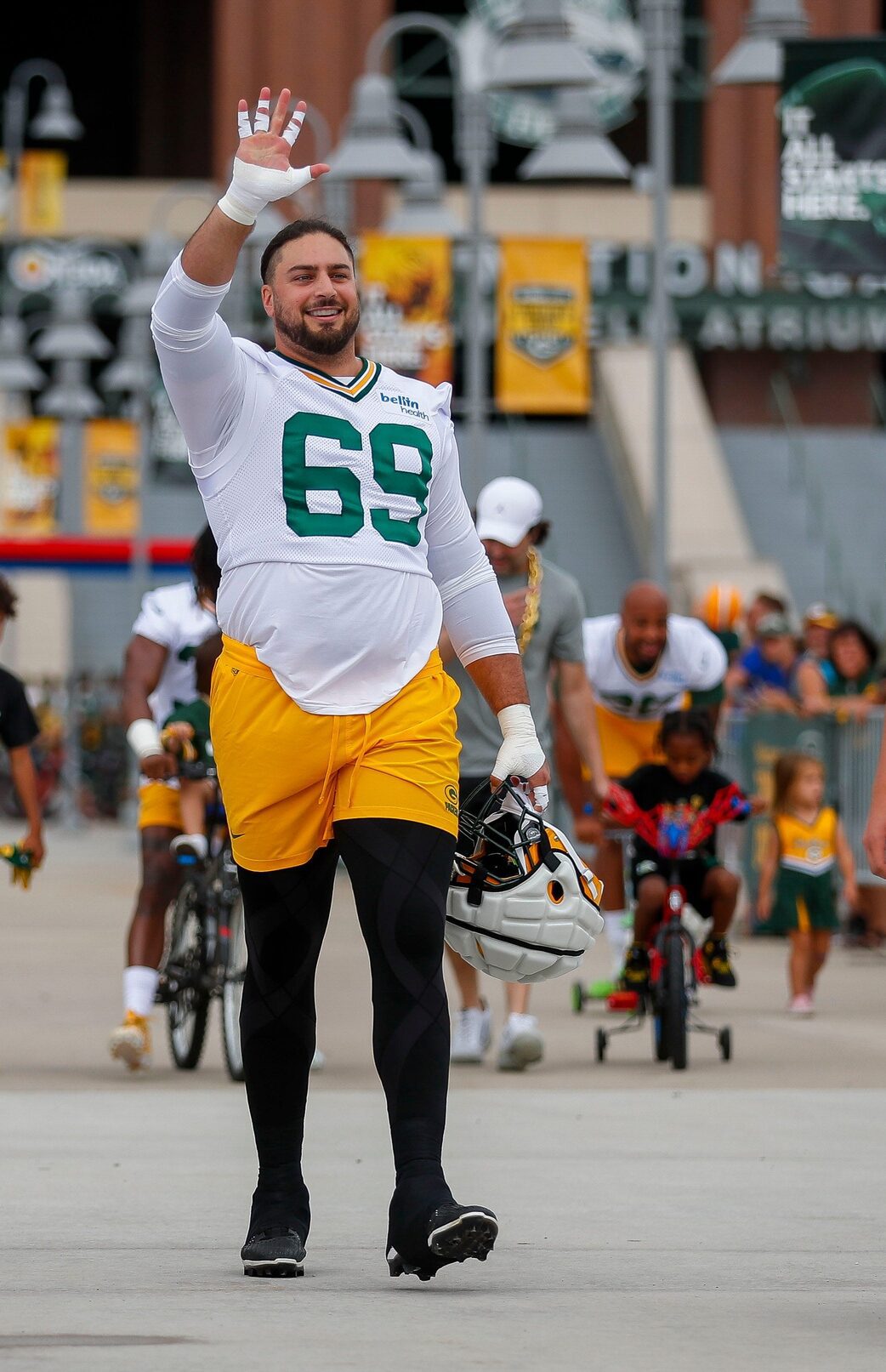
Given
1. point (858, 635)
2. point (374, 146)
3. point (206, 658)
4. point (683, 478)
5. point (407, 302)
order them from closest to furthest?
point (206, 658) → point (858, 635) → point (374, 146) → point (407, 302) → point (683, 478)

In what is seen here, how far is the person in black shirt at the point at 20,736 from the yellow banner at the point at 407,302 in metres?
16.2

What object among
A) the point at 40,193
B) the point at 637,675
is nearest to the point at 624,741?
the point at 637,675

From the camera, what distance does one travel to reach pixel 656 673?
37.7 ft

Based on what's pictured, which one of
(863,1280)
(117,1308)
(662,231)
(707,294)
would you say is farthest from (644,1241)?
(707,294)

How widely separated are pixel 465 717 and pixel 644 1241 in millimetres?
4175

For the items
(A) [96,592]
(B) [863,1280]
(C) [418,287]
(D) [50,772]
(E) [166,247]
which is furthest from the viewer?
(A) [96,592]

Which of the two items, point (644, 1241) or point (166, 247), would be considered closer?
point (644, 1241)

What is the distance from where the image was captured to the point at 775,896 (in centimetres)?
1266

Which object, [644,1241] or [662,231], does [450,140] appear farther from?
[644,1241]

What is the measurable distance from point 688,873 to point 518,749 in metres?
4.73

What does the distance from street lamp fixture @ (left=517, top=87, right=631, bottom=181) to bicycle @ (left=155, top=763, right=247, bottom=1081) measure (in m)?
11.8

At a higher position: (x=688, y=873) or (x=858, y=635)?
(x=858, y=635)

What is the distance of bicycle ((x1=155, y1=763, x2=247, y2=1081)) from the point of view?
9703 mm

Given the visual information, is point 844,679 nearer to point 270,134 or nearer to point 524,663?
point 524,663
